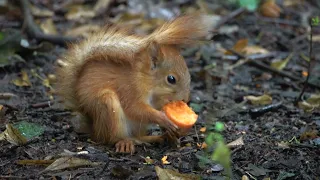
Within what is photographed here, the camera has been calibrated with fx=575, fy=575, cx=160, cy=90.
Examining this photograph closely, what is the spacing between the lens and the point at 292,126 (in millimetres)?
4516

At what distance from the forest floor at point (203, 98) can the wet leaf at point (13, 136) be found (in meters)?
0.02

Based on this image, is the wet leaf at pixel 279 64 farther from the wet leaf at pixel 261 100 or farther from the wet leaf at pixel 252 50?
the wet leaf at pixel 261 100

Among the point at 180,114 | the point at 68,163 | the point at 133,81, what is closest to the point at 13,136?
the point at 68,163

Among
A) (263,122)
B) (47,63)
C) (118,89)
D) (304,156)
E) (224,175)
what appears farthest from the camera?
(47,63)

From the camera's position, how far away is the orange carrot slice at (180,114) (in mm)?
3865

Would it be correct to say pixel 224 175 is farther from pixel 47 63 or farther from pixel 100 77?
pixel 47 63

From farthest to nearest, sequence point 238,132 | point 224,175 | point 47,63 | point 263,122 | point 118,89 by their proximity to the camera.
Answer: point 47,63 → point 263,122 → point 238,132 → point 118,89 → point 224,175

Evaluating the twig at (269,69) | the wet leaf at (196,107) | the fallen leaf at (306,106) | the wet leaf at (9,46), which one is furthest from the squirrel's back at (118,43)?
the twig at (269,69)

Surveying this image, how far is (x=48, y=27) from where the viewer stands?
6.61 metres

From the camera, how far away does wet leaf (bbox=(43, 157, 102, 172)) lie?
11.2 feet

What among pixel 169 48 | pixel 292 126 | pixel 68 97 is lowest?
pixel 292 126

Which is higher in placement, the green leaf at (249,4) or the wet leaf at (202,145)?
the green leaf at (249,4)

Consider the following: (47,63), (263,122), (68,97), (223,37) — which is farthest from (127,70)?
(223,37)

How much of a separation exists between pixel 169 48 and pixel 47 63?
2.15 metres
